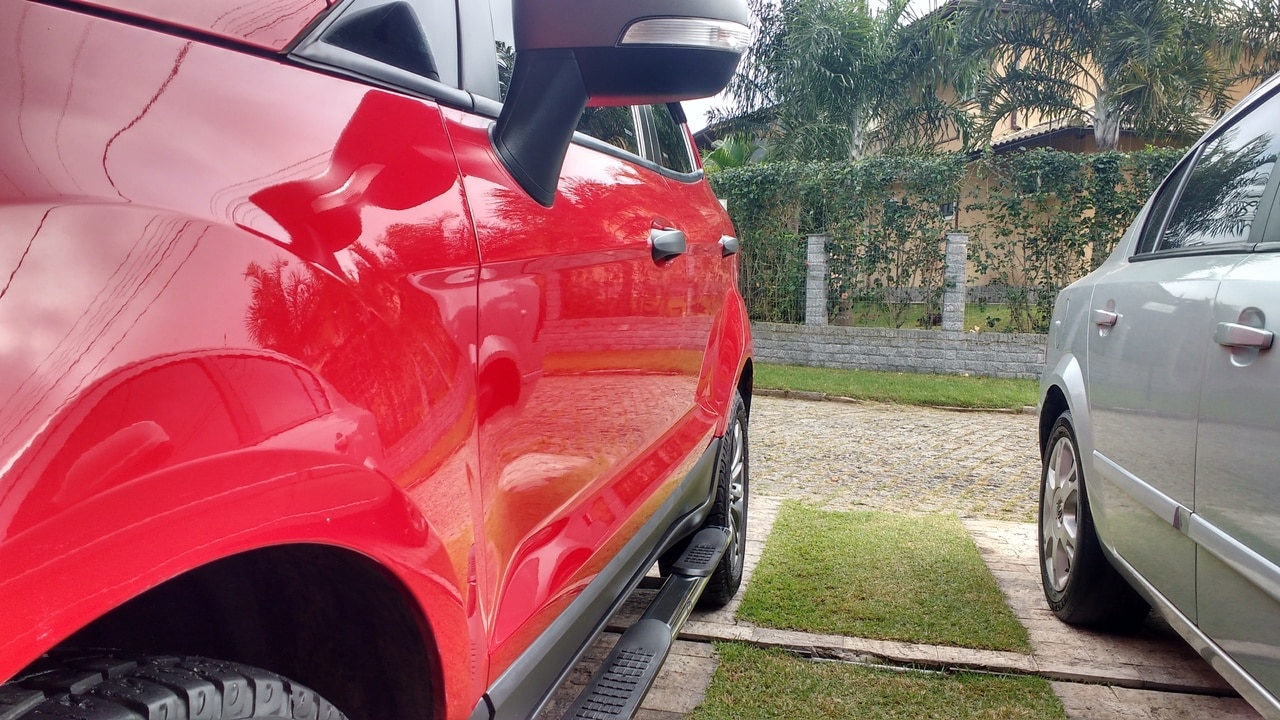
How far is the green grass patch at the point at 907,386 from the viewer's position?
954cm

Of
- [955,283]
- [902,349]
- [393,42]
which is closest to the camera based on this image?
[393,42]

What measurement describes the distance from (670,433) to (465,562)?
1.23 meters

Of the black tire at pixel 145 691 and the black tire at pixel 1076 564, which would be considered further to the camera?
the black tire at pixel 1076 564

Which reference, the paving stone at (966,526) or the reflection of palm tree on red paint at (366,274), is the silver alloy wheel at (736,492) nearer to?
the paving stone at (966,526)

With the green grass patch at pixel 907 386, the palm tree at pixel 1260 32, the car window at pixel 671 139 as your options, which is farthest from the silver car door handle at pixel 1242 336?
the palm tree at pixel 1260 32

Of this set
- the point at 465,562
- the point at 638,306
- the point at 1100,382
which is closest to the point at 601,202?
the point at 638,306

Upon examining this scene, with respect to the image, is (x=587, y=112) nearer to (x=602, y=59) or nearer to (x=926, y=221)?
(x=602, y=59)

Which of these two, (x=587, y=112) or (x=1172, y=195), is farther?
(x=1172, y=195)

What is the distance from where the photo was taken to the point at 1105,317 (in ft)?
9.88

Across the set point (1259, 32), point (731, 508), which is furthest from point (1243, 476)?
point (1259, 32)

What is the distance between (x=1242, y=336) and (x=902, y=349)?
32.3ft

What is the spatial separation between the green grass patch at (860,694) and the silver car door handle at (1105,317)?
1.16 m

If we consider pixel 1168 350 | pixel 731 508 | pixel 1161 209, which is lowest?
pixel 731 508

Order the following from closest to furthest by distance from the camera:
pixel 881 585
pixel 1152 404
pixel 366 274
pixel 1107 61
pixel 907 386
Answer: pixel 366 274, pixel 1152 404, pixel 881 585, pixel 907 386, pixel 1107 61
